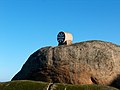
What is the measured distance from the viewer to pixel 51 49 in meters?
36.3

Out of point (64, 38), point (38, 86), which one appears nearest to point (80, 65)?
point (64, 38)

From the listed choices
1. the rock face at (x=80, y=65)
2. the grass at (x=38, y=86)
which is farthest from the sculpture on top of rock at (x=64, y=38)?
the grass at (x=38, y=86)

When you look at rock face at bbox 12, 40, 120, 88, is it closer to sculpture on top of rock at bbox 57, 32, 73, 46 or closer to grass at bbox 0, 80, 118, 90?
sculpture on top of rock at bbox 57, 32, 73, 46

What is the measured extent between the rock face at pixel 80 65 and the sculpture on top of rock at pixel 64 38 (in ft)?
9.00

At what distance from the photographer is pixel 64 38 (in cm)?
3894

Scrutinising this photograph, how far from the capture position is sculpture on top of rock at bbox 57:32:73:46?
38.8 m

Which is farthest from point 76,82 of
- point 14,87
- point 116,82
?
point 14,87

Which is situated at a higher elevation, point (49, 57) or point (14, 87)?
point (49, 57)

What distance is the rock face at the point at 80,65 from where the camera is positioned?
34656 millimetres

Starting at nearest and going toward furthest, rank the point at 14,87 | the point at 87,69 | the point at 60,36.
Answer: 1. the point at 14,87
2. the point at 87,69
3. the point at 60,36

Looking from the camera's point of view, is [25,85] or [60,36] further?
[60,36]

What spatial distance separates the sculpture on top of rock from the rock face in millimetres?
2742

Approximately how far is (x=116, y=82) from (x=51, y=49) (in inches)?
268

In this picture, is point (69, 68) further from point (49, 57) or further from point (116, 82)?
point (116, 82)
